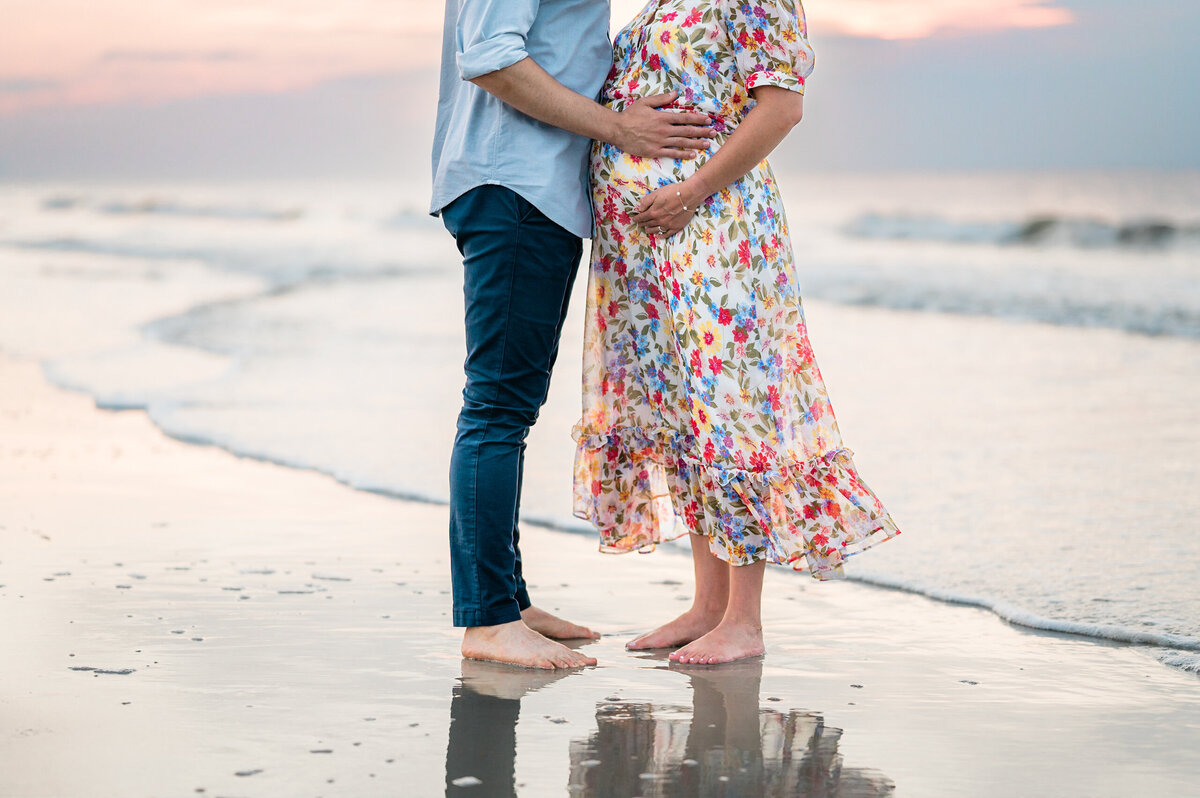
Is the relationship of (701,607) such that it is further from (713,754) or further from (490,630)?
(713,754)

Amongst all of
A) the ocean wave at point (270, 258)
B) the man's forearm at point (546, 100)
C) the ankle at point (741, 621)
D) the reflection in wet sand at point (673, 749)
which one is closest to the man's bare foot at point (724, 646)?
the ankle at point (741, 621)

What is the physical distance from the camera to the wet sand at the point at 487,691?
1.91m

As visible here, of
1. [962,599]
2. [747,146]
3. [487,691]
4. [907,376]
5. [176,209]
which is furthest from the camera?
[176,209]

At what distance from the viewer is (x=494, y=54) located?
2379mm

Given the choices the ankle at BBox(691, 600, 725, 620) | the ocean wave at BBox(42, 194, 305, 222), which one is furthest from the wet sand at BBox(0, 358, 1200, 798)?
the ocean wave at BBox(42, 194, 305, 222)

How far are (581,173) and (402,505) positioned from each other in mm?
1913

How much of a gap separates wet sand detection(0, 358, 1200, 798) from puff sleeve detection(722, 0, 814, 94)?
1226 mm

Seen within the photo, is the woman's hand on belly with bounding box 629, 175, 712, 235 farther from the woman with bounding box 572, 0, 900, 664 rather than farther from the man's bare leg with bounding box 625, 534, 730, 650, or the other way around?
the man's bare leg with bounding box 625, 534, 730, 650

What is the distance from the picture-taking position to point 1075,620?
113 inches

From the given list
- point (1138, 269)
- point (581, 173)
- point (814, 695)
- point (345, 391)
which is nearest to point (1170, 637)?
point (814, 695)

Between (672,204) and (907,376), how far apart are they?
4488mm

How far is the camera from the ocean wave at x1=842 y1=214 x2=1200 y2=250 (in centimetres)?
1762

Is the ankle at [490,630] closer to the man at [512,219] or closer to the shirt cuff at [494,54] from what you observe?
the man at [512,219]

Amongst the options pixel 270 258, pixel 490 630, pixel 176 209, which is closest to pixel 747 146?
pixel 490 630
